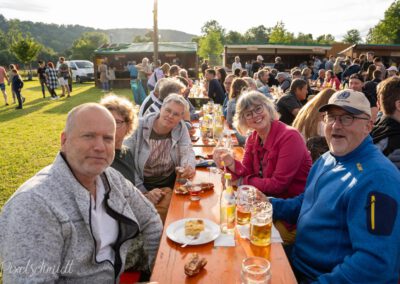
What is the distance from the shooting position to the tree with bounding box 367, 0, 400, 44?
5197 cm

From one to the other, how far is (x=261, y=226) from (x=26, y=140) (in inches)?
296

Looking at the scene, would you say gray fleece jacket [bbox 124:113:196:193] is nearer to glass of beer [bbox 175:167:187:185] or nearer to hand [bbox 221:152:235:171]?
glass of beer [bbox 175:167:187:185]

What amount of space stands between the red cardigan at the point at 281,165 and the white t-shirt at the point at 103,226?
4.48 feet

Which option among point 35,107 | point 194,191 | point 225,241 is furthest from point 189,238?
point 35,107

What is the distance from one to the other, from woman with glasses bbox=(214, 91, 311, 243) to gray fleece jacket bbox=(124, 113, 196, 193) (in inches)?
20.1

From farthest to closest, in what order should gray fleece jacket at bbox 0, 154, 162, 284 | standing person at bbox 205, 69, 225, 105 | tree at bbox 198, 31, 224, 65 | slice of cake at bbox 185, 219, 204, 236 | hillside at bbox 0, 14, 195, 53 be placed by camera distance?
hillside at bbox 0, 14, 195, 53 → tree at bbox 198, 31, 224, 65 → standing person at bbox 205, 69, 225, 105 → slice of cake at bbox 185, 219, 204, 236 → gray fleece jacket at bbox 0, 154, 162, 284

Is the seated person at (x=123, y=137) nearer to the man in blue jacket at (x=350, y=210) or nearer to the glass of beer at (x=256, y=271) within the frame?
the man in blue jacket at (x=350, y=210)

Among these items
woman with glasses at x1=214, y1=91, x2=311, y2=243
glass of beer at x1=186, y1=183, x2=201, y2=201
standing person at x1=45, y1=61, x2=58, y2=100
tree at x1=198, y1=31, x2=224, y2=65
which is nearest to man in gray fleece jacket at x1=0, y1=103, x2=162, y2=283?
glass of beer at x1=186, y1=183, x2=201, y2=201

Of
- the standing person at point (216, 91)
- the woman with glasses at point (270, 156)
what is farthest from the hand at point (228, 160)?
the standing person at point (216, 91)

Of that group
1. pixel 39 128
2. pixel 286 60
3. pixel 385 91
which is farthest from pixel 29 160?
pixel 286 60

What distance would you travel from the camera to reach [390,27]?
53312 mm

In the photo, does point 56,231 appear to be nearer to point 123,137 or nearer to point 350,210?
point 350,210

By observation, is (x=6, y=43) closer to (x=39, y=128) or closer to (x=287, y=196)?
(x=39, y=128)

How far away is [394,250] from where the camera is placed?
1.42m
